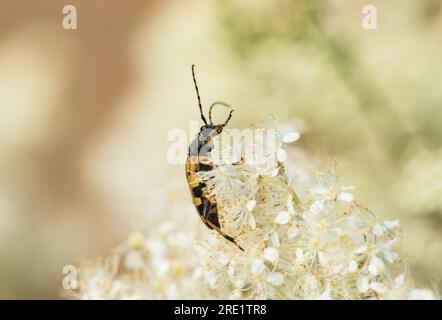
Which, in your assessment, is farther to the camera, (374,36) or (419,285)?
(374,36)

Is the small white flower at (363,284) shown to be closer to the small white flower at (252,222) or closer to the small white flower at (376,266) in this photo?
the small white flower at (376,266)

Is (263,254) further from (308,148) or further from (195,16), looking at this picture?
(195,16)

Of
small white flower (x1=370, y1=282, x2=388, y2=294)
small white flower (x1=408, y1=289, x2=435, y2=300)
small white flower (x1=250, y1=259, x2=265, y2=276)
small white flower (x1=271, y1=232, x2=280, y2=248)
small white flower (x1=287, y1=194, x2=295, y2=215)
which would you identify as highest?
small white flower (x1=287, y1=194, x2=295, y2=215)

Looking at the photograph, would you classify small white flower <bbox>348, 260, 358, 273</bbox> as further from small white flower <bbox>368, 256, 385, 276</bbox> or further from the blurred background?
the blurred background

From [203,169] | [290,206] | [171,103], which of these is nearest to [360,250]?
[290,206]

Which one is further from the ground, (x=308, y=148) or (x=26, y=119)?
(x=26, y=119)

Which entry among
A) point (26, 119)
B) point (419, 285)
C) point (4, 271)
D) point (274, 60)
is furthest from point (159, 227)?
point (26, 119)

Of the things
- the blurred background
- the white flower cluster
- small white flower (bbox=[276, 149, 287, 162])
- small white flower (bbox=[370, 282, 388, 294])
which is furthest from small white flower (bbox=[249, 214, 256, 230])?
the blurred background
